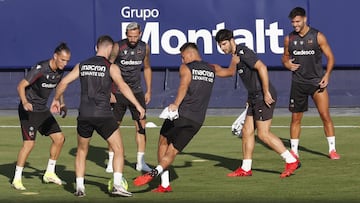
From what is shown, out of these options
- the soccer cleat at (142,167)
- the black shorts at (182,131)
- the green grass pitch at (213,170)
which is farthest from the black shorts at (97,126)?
the soccer cleat at (142,167)

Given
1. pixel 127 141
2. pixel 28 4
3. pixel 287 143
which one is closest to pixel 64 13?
pixel 28 4

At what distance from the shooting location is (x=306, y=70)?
19.8 metres

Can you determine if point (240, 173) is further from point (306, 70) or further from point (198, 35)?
point (198, 35)

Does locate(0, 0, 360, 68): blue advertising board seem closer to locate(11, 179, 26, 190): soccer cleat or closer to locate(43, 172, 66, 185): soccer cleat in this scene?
locate(43, 172, 66, 185): soccer cleat

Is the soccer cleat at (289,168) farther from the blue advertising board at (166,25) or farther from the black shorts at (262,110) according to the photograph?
the blue advertising board at (166,25)

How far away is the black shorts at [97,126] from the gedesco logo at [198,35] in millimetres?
11746

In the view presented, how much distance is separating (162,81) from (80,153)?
1238 centimetres

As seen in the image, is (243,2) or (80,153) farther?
(243,2)

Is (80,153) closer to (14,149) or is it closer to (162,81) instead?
(14,149)

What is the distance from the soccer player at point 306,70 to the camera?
19.6 metres

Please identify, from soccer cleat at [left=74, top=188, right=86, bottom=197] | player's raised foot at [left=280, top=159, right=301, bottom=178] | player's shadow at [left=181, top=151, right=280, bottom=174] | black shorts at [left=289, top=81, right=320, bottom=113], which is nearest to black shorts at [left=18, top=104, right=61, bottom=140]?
soccer cleat at [left=74, top=188, right=86, bottom=197]

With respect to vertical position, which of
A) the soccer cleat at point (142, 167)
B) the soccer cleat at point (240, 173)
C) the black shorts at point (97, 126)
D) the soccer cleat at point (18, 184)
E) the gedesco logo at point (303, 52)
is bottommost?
the soccer cleat at point (142, 167)

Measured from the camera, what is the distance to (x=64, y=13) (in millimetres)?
28125

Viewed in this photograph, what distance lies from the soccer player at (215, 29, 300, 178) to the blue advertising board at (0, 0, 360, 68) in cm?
952
